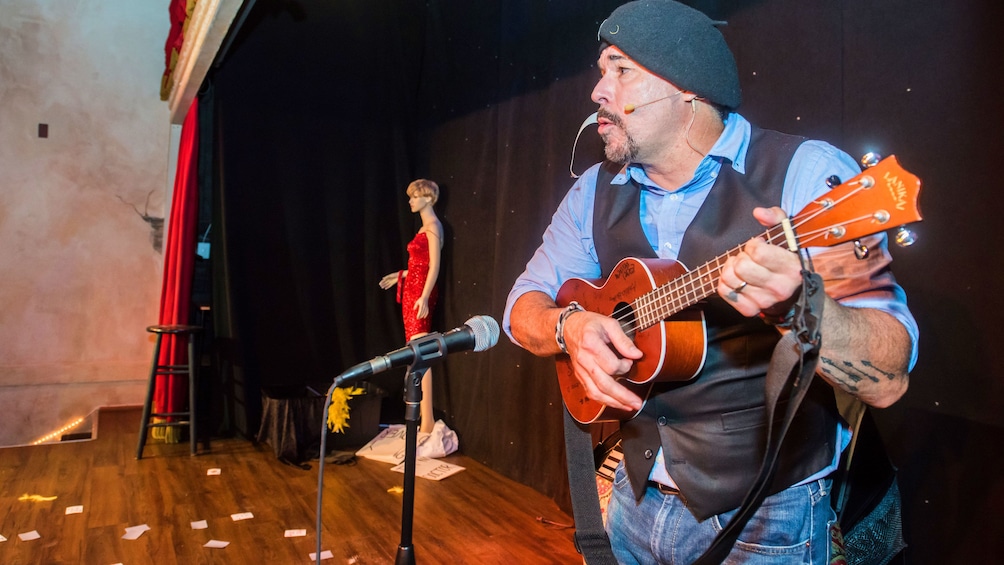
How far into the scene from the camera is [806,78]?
237 cm

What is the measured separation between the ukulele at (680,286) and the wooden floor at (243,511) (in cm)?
179

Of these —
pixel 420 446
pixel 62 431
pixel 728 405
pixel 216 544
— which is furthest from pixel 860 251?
pixel 62 431

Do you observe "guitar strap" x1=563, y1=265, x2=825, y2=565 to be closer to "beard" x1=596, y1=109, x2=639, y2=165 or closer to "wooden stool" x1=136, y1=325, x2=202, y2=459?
"beard" x1=596, y1=109, x2=639, y2=165

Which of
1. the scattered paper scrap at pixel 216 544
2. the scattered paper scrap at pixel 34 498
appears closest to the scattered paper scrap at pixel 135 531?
the scattered paper scrap at pixel 216 544

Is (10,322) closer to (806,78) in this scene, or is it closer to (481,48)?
(481,48)

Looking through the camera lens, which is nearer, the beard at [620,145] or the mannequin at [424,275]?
the beard at [620,145]

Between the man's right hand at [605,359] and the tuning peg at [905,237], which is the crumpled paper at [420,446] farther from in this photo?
the tuning peg at [905,237]

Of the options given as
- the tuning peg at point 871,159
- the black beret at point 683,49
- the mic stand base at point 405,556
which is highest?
the black beret at point 683,49

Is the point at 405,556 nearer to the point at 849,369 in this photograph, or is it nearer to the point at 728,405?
the point at 728,405

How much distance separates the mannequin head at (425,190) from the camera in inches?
189

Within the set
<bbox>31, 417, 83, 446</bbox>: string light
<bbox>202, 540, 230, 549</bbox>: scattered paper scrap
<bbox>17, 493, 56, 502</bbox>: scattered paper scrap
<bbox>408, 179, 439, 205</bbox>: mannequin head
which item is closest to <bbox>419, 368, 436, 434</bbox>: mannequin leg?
<bbox>408, 179, 439, 205</bbox>: mannequin head

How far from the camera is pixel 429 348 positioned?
1.32 meters

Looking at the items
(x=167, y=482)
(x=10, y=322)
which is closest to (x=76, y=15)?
(x=10, y=322)

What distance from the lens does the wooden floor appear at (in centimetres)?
283
